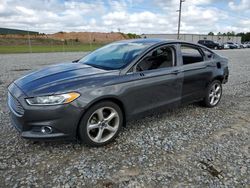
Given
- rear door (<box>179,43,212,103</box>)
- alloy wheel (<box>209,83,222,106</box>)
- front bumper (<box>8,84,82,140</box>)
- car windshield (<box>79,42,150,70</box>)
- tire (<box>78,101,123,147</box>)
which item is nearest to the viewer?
front bumper (<box>8,84,82,140</box>)

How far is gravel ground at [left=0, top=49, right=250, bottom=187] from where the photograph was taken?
2525 mm

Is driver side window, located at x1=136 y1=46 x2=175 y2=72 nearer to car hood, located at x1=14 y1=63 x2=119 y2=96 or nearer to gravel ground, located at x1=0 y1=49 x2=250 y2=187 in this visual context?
car hood, located at x1=14 y1=63 x2=119 y2=96

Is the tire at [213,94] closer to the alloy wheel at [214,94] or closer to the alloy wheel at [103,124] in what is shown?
the alloy wheel at [214,94]

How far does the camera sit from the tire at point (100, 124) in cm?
302

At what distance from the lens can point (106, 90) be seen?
3.07 metres

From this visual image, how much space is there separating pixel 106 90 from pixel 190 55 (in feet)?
8.05

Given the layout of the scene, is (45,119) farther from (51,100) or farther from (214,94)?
(214,94)

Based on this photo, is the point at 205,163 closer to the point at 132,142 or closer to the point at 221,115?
the point at 132,142

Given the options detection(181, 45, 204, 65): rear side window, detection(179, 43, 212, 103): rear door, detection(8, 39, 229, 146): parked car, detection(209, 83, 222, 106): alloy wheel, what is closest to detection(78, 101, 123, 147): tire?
detection(8, 39, 229, 146): parked car

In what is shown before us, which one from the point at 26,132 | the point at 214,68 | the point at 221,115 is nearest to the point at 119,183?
the point at 26,132

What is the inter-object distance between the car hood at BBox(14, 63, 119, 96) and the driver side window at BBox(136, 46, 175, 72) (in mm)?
543

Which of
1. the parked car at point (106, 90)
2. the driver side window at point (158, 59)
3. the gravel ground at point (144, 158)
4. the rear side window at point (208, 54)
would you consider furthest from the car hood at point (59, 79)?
the rear side window at point (208, 54)

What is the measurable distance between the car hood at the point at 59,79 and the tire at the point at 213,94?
→ 250cm

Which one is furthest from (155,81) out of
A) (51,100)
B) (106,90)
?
(51,100)
